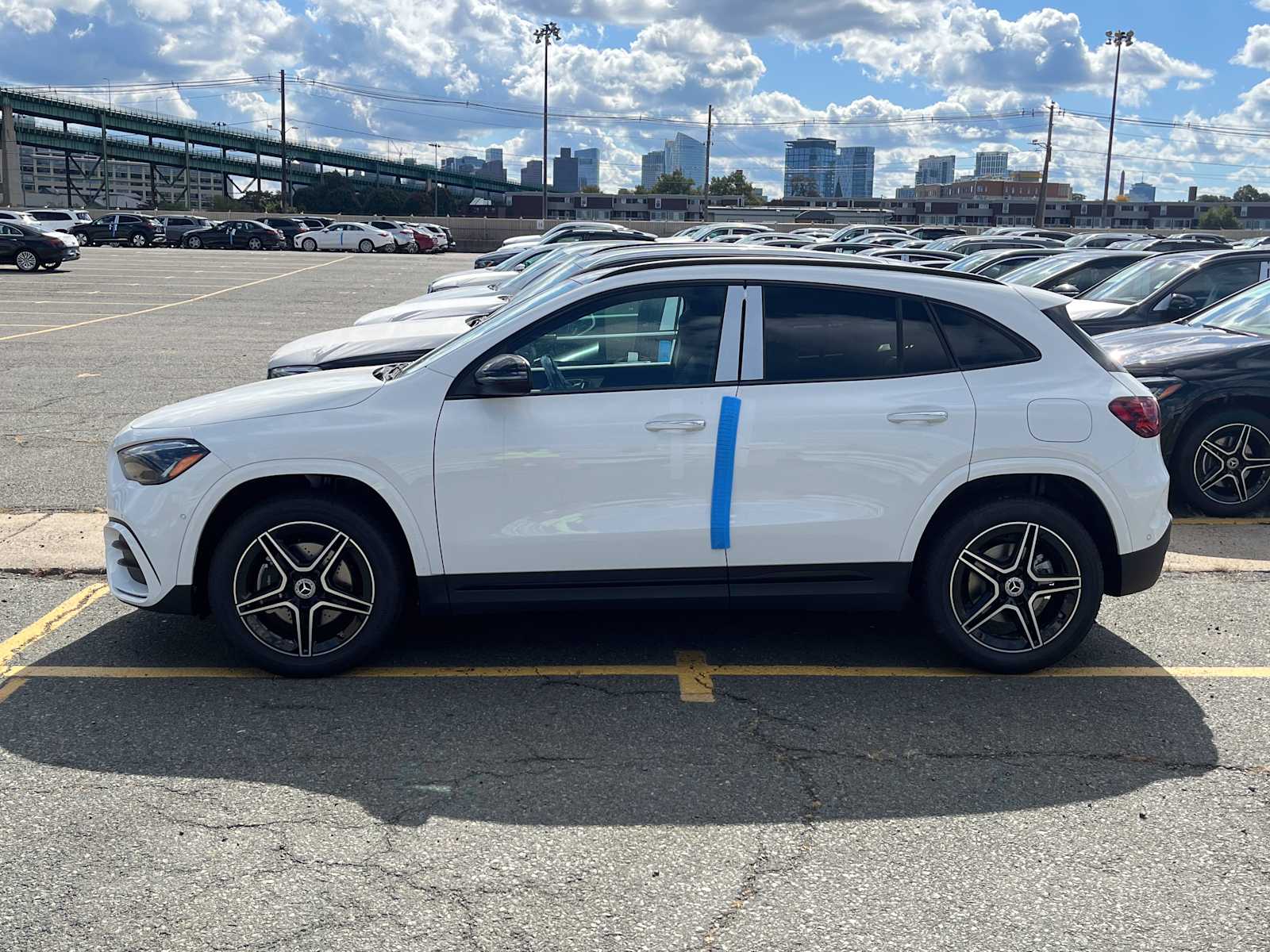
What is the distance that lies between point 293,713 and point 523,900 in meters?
1.65

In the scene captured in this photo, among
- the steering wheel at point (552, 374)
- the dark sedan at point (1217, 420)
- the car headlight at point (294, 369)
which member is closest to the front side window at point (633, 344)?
the steering wheel at point (552, 374)

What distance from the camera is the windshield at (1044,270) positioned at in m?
14.2

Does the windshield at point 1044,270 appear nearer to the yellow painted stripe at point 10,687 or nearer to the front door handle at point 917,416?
the front door handle at point 917,416

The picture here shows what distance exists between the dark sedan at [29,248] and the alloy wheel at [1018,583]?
32771mm

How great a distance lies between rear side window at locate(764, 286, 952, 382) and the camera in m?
5.00

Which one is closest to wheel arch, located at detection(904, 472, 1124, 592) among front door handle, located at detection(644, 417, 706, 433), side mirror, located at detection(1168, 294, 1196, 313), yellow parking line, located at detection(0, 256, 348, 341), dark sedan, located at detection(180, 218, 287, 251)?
front door handle, located at detection(644, 417, 706, 433)

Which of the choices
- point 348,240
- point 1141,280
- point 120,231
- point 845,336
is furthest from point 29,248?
point 845,336

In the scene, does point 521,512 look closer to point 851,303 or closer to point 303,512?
point 303,512

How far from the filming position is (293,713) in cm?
464

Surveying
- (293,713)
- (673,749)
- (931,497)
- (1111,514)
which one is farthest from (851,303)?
(293,713)

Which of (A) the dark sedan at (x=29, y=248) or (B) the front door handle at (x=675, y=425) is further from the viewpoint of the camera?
(A) the dark sedan at (x=29, y=248)

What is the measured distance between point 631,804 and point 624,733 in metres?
0.58

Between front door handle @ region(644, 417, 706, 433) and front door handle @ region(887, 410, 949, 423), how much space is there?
81 cm

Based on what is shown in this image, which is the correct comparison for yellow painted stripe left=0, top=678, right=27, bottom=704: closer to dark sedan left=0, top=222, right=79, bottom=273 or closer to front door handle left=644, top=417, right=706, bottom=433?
front door handle left=644, top=417, right=706, bottom=433
